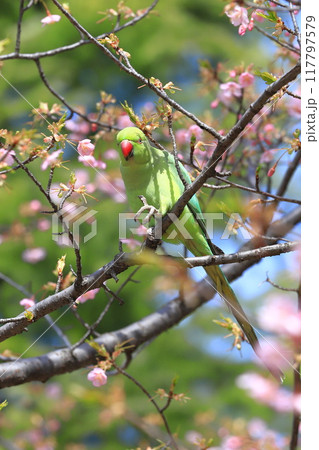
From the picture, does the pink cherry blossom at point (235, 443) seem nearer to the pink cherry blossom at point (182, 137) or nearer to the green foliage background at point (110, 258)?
the pink cherry blossom at point (182, 137)

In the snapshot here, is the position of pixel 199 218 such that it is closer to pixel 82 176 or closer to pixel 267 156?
pixel 267 156

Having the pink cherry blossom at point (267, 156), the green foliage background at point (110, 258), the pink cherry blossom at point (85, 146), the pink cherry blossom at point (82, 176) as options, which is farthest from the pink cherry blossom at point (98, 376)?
the pink cherry blossom at point (82, 176)

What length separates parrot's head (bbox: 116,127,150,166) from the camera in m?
2.04

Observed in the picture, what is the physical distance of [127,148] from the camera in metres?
2.03

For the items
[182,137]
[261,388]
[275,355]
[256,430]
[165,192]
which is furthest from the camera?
[182,137]

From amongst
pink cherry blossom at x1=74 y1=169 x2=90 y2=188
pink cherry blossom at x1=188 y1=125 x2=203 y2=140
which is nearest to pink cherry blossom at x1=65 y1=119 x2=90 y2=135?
pink cherry blossom at x1=188 y1=125 x2=203 y2=140

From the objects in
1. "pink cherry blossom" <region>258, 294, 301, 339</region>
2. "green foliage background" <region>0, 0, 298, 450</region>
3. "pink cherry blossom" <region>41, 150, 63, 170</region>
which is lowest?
Result: "green foliage background" <region>0, 0, 298, 450</region>

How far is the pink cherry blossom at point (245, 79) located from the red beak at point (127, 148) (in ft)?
2.21

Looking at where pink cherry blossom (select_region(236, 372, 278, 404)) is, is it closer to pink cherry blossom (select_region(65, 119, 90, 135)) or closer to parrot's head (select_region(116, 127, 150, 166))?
parrot's head (select_region(116, 127, 150, 166))

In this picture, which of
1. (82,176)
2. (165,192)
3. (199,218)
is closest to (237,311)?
(199,218)

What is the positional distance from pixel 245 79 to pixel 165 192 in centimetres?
73

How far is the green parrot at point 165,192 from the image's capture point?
2033 mm
